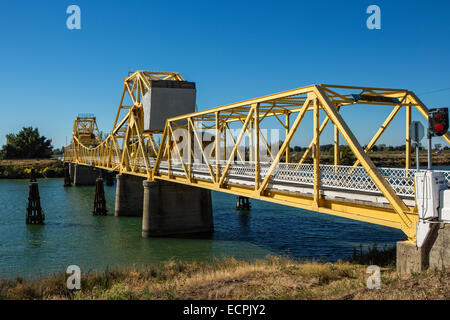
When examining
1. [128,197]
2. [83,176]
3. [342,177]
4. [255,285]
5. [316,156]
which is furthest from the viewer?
[83,176]

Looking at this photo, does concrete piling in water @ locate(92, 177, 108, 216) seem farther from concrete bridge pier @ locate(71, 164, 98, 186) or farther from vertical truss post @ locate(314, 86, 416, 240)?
concrete bridge pier @ locate(71, 164, 98, 186)

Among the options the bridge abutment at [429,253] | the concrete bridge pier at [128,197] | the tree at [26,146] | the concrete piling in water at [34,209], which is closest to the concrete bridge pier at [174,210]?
the concrete bridge pier at [128,197]

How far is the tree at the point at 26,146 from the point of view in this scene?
136250mm

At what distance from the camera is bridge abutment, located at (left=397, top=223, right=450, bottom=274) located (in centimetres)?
962

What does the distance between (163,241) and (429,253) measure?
21.3 meters

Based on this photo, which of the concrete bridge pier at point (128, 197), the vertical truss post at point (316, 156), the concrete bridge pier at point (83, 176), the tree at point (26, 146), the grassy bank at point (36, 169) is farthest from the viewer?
the tree at point (26, 146)

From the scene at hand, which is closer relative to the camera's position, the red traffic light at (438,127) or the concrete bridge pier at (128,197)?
the red traffic light at (438,127)

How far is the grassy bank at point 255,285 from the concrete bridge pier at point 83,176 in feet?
232

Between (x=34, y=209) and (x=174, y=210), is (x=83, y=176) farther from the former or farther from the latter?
(x=174, y=210)

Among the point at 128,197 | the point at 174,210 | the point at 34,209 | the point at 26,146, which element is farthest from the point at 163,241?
the point at 26,146

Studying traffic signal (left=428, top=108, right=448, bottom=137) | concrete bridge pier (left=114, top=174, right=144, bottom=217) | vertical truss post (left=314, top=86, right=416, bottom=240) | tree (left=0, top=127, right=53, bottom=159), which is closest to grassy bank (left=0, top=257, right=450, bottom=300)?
vertical truss post (left=314, top=86, right=416, bottom=240)

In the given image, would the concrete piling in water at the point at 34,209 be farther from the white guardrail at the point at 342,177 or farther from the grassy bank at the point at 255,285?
the grassy bank at the point at 255,285

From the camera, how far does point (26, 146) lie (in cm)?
13838
